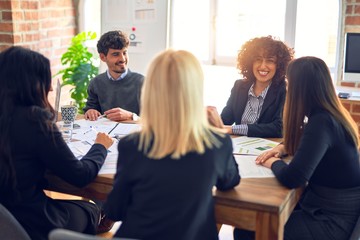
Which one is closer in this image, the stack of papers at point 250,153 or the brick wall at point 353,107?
the stack of papers at point 250,153

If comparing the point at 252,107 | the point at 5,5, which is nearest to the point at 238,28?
the point at 252,107

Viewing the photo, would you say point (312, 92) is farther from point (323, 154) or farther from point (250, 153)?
point (250, 153)

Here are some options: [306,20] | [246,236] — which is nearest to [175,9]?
[306,20]

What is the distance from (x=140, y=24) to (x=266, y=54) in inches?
62.9

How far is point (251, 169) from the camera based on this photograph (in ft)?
6.52

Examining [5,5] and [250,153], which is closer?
[250,153]

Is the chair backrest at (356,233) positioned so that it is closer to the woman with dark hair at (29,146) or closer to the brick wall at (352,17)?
the woman with dark hair at (29,146)

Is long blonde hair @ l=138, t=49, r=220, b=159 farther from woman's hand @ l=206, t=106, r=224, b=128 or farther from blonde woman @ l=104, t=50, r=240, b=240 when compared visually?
woman's hand @ l=206, t=106, r=224, b=128

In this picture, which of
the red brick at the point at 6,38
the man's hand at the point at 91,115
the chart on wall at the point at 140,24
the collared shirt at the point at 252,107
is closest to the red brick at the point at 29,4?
the red brick at the point at 6,38

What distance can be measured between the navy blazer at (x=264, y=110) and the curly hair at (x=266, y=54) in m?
0.05

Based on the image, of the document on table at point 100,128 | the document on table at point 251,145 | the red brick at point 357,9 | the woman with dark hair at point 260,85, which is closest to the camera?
the document on table at point 251,145

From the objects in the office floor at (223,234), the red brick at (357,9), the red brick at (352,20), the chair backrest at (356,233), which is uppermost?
the red brick at (357,9)

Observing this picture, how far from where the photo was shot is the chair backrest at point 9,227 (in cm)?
159

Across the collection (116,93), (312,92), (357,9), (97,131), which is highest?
(357,9)
